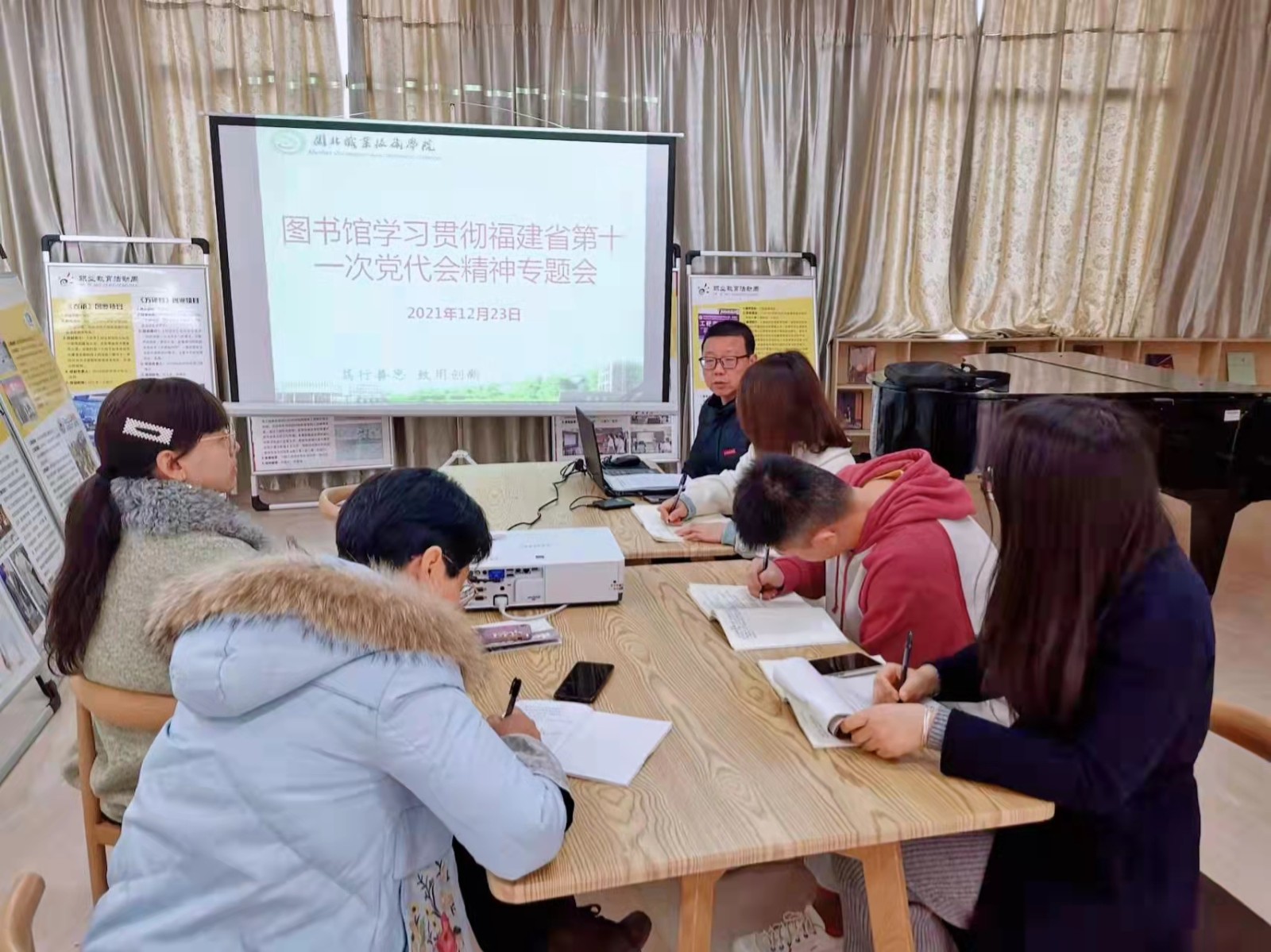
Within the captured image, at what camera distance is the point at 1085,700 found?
1052mm

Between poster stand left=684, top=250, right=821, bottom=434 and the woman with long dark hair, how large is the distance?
11.8 ft

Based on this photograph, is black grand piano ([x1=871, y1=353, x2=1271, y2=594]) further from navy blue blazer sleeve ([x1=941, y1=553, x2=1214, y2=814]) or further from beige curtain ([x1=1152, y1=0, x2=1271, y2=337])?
navy blue blazer sleeve ([x1=941, y1=553, x2=1214, y2=814])

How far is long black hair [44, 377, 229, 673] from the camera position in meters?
1.33

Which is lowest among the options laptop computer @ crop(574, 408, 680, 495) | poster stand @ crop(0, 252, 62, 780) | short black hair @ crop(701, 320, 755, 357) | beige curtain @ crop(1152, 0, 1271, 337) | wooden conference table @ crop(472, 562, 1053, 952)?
poster stand @ crop(0, 252, 62, 780)

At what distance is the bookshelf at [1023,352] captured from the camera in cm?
495

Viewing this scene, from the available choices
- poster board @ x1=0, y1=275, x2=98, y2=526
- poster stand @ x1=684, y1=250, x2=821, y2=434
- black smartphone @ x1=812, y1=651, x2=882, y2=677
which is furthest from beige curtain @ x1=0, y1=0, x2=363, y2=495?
black smartphone @ x1=812, y1=651, x2=882, y2=677

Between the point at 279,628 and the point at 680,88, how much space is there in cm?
433

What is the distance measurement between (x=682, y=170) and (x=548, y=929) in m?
4.06

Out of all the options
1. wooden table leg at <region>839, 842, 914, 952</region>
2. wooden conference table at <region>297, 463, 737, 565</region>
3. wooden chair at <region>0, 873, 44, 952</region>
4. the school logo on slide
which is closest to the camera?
wooden chair at <region>0, 873, 44, 952</region>

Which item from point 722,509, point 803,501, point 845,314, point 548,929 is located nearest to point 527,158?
point 845,314

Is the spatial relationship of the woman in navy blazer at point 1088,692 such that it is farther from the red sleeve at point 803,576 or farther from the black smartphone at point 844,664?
the red sleeve at point 803,576

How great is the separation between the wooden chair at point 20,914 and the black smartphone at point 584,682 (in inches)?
27.3

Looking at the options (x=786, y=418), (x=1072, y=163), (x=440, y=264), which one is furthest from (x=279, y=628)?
(x=1072, y=163)

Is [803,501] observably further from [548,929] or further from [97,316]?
[97,316]
